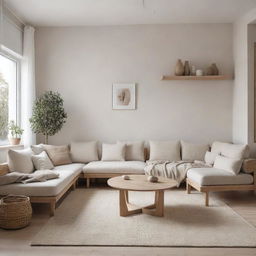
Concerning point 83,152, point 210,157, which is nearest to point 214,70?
point 210,157

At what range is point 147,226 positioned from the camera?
133 inches

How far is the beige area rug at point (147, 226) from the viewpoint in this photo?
296 cm

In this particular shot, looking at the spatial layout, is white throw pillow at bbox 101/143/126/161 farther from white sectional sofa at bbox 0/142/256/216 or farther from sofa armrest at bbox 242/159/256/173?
sofa armrest at bbox 242/159/256/173

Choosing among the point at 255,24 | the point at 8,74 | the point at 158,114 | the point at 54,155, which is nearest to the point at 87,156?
the point at 54,155

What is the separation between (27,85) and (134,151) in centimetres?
246

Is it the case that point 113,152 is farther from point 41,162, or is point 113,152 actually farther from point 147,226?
point 147,226

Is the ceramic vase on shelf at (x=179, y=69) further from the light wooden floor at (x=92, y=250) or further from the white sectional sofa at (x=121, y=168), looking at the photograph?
the light wooden floor at (x=92, y=250)

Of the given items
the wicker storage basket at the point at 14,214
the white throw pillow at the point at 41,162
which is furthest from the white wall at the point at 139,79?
the wicker storage basket at the point at 14,214

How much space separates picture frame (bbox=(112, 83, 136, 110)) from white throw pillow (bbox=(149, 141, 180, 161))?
0.95 metres

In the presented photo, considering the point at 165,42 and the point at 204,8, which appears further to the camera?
the point at 165,42

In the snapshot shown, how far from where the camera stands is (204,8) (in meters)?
5.25

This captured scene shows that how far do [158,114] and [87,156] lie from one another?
66.2 inches

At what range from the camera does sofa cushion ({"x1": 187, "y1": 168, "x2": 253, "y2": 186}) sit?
430cm

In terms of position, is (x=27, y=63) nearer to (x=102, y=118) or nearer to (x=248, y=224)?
(x=102, y=118)
